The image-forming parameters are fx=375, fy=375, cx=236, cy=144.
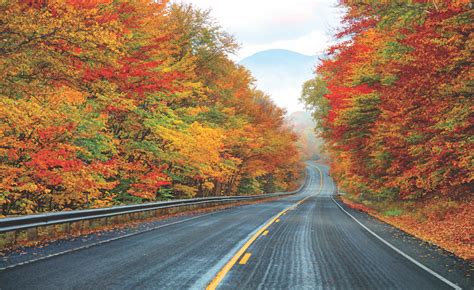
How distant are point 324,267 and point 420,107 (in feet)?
29.9

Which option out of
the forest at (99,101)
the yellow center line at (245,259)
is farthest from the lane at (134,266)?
the forest at (99,101)

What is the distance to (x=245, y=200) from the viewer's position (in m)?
39.0

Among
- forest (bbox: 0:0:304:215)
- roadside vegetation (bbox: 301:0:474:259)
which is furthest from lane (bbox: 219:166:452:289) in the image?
forest (bbox: 0:0:304:215)

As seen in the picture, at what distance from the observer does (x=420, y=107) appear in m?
13.9

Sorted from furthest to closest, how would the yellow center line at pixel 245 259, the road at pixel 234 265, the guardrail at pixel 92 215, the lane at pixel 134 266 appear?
the guardrail at pixel 92 215 < the yellow center line at pixel 245 259 < the road at pixel 234 265 < the lane at pixel 134 266

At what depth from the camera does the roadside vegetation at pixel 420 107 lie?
35.0 feet

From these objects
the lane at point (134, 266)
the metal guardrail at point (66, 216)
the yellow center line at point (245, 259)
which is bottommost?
the yellow center line at point (245, 259)

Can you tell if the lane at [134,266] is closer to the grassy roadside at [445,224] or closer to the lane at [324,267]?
the lane at [324,267]

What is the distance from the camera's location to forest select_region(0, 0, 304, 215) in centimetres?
994

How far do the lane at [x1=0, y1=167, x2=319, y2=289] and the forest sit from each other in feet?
12.5

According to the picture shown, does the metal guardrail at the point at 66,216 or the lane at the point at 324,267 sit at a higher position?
the metal guardrail at the point at 66,216

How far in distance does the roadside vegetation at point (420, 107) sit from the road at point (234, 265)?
306 centimetres

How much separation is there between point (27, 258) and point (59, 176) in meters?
4.60

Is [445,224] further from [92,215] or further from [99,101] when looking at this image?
[99,101]
